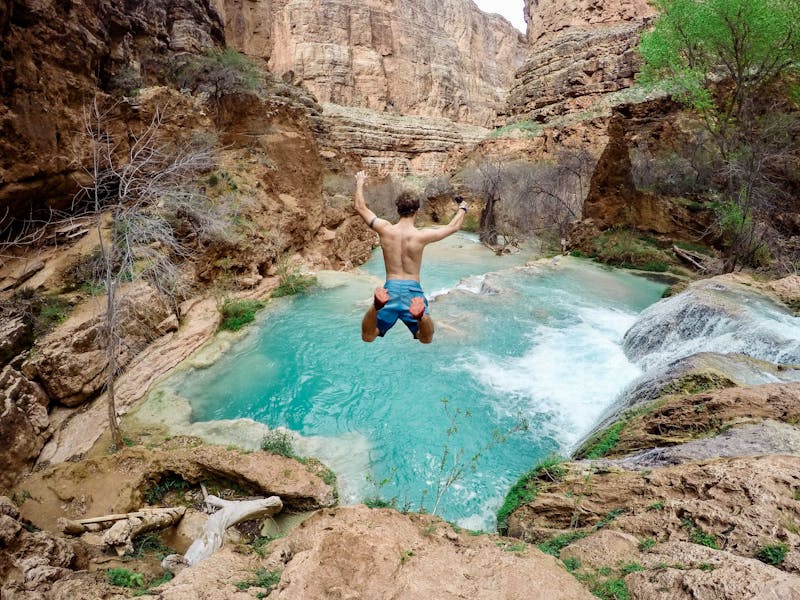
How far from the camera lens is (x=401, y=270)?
3918mm

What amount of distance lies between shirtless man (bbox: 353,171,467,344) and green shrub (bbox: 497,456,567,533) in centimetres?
199

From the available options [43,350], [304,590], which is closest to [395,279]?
[304,590]

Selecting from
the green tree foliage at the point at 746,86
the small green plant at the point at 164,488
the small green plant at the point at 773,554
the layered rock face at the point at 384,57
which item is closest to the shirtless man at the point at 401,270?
the small green plant at the point at 773,554

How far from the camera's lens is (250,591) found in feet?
7.35

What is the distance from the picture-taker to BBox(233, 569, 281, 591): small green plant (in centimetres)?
229

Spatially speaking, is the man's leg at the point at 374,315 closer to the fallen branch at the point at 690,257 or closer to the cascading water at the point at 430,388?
the cascading water at the point at 430,388

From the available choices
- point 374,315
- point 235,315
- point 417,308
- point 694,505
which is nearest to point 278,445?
point 374,315

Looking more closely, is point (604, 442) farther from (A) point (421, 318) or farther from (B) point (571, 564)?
(A) point (421, 318)

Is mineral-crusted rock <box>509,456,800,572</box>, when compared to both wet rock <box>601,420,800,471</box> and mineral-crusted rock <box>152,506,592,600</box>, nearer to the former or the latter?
wet rock <box>601,420,800,471</box>

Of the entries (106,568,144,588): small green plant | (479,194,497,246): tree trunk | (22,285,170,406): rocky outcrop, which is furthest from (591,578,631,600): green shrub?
(479,194,497,246): tree trunk

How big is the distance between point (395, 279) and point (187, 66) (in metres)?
15.9

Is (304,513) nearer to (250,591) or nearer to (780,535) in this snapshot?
(250,591)

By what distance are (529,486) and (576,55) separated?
4510cm

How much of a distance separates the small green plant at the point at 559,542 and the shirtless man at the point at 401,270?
1.89m
